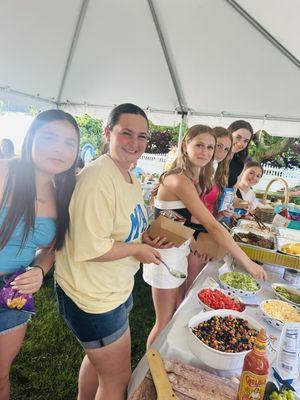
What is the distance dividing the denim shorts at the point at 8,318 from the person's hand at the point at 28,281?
0.24 feet

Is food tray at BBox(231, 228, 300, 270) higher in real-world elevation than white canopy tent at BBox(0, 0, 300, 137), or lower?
lower

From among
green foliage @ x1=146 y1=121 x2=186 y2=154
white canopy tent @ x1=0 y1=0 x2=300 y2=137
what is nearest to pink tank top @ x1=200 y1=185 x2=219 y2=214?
white canopy tent @ x1=0 y1=0 x2=300 y2=137

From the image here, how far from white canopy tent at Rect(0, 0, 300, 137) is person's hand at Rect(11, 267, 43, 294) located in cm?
261

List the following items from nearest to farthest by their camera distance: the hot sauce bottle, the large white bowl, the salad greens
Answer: the hot sauce bottle, the large white bowl, the salad greens

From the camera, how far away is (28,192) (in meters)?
1.20

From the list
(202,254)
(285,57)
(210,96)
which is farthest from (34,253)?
(210,96)

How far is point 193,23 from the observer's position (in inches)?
123

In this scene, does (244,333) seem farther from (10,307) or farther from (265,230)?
(265,230)

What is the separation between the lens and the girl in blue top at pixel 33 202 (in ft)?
3.89

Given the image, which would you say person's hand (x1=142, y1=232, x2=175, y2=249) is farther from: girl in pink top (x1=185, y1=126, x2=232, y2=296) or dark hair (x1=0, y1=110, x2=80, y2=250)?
girl in pink top (x1=185, y1=126, x2=232, y2=296)

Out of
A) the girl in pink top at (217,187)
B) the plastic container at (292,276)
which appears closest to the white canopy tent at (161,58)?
the girl in pink top at (217,187)

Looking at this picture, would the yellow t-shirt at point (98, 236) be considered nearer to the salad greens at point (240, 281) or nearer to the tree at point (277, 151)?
the salad greens at point (240, 281)

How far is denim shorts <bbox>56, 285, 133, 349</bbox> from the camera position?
123 centimetres

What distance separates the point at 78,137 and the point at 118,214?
0.42 m
